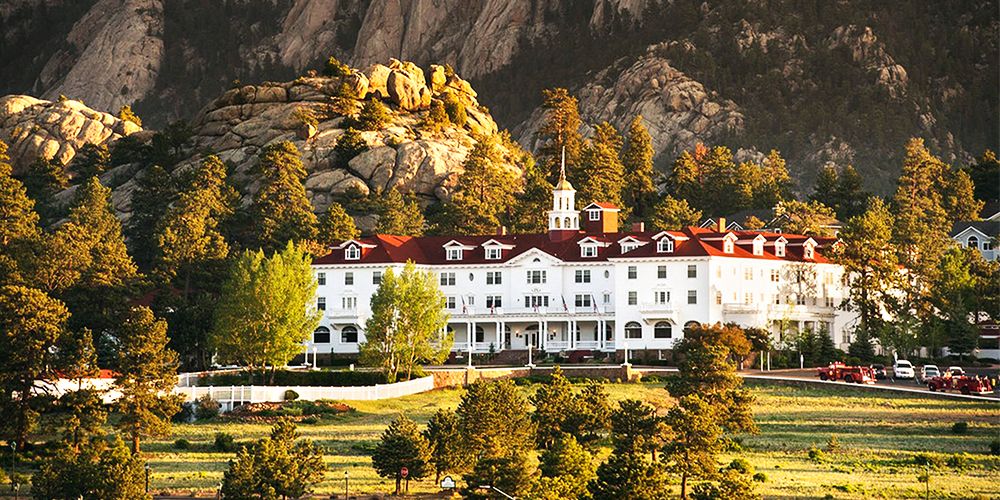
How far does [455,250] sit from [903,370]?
3956 centimetres

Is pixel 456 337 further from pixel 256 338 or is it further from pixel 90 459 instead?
pixel 90 459

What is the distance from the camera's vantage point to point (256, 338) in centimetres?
13338

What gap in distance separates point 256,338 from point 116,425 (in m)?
23.0

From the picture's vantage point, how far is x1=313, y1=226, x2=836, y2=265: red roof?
497ft

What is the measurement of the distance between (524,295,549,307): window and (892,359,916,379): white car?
100ft

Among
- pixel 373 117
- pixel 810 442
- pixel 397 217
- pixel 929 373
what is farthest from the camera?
pixel 373 117

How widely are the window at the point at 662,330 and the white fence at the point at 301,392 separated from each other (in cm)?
2485

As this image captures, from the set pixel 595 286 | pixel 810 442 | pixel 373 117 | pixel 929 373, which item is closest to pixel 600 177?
pixel 373 117

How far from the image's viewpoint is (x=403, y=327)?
13500 cm

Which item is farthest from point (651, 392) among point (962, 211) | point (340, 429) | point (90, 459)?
point (962, 211)

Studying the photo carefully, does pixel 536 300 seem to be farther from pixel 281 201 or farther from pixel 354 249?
pixel 281 201

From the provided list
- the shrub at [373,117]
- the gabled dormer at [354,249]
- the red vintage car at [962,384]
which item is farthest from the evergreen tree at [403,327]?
the shrub at [373,117]

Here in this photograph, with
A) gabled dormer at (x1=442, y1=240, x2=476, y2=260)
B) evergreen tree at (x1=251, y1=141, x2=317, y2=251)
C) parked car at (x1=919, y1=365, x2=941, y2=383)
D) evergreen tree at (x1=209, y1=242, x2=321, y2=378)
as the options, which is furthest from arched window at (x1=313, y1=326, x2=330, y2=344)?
parked car at (x1=919, y1=365, x2=941, y2=383)

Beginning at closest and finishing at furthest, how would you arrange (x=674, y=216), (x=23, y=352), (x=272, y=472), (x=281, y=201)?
(x=272, y=472) < (x=23, y=352) < (x=281, y=201) < (x=674, y=216)
